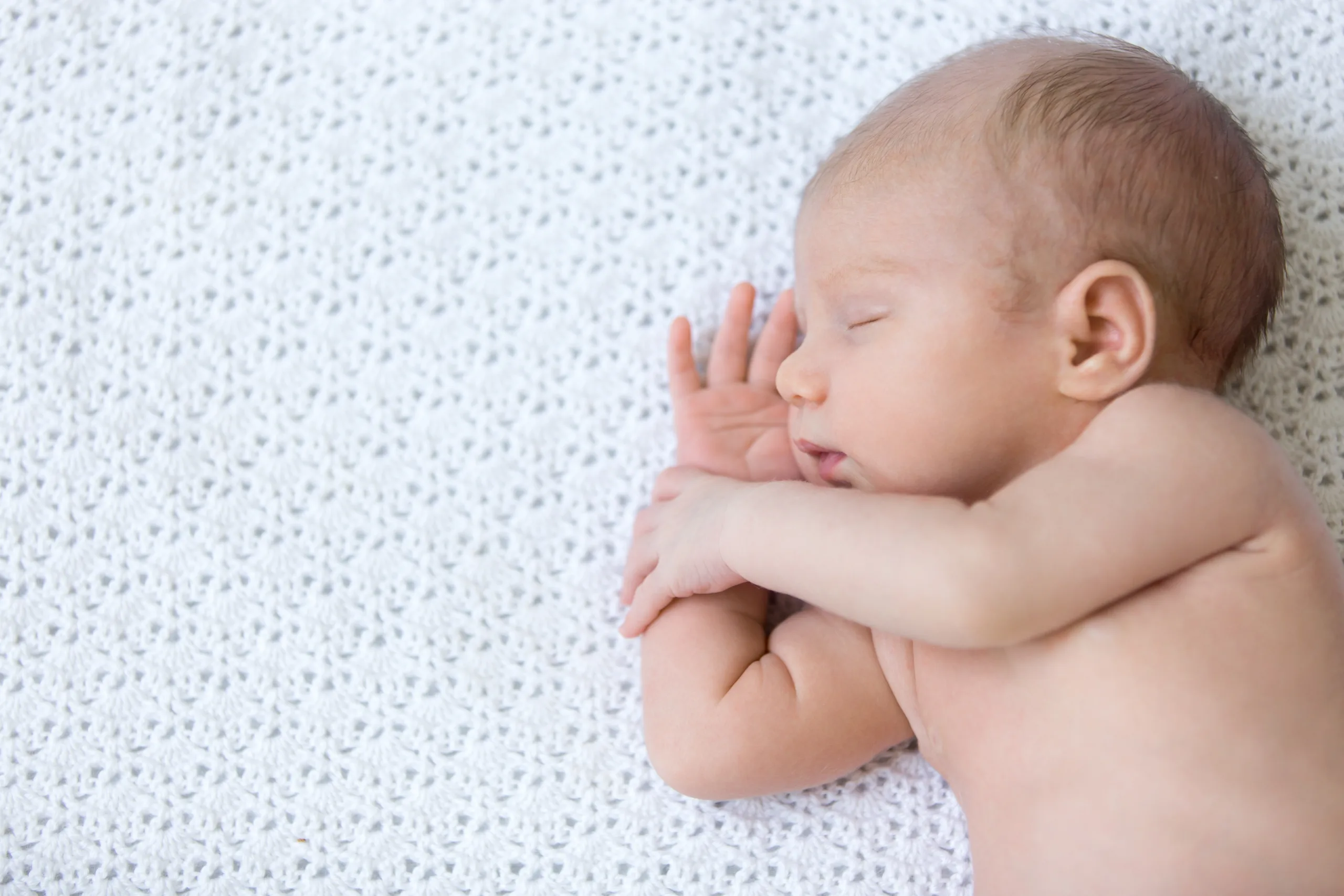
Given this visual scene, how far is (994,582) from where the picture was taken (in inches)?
36.0

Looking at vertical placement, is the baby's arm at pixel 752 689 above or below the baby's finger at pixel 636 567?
below

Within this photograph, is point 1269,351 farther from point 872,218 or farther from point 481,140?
point 481,140

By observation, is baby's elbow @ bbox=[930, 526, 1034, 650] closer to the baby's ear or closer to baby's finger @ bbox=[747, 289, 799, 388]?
the baby's ear

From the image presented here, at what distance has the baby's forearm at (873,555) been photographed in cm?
92

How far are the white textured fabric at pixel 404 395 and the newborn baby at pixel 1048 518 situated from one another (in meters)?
0.18

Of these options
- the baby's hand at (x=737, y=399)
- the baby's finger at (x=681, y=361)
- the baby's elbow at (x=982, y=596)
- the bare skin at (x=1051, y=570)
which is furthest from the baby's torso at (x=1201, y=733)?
the baby's finger at (x=681, y=361)

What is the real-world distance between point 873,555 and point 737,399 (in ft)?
1.32

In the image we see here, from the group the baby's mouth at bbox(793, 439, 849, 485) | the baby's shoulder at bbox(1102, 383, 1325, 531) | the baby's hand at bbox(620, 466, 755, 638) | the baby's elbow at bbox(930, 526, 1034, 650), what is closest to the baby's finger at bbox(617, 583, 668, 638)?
the baby's hand at bbox(620, 466, 755, 638)

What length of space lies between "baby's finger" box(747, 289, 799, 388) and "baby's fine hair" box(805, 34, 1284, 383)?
0.21 m

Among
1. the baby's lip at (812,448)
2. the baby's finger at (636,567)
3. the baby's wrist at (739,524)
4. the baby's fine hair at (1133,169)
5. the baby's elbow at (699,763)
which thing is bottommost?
the baby's elbow at (699,763)

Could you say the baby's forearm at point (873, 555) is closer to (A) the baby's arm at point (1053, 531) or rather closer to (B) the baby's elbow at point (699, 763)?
(A) the baby's arm at point (1053, 531)

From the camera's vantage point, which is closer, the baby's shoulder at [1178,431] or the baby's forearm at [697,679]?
the baby's shoulder at [1178,431]

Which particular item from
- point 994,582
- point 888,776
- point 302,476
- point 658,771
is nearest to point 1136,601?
Result: point 994,582

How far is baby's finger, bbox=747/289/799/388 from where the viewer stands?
4.31ft
